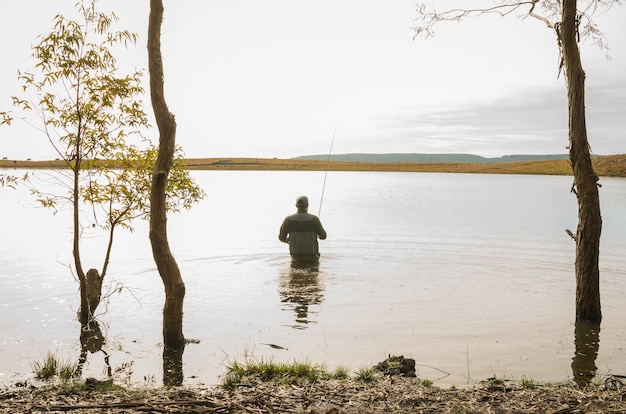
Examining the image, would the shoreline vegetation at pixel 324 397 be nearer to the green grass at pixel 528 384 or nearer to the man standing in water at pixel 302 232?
the green grass at pixel 528 384

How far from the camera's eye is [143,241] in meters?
29.6

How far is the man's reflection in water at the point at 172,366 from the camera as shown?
8742 millimetres

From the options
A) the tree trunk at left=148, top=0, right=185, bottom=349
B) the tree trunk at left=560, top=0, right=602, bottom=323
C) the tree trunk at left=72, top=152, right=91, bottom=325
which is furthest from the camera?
the tree trunk at left=72, top=152, right=91, bottom=325

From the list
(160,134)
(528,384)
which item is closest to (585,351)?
(528,384)

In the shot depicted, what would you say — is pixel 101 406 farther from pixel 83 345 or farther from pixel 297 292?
pixel 297 292

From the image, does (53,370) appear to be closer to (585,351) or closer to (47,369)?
(47,369)

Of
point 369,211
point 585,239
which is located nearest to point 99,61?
point 585,239

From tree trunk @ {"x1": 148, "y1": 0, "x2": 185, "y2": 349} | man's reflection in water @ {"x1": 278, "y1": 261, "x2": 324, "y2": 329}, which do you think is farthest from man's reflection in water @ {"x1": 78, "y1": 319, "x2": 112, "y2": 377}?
man's reflection in water @ {"x1": 278, "y1": 261, "x2": 324, "y2": 329}

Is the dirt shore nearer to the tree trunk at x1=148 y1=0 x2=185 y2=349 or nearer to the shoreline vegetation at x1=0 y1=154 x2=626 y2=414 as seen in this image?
the shoreline vegetation at x1=0 y1=154 x2=626 y2=414

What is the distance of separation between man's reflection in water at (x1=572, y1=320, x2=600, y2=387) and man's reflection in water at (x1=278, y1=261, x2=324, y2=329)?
218 inches

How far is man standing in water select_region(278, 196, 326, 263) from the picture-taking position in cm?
1747

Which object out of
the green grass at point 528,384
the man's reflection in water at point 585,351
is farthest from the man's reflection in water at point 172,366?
the man's reflection in water at point 585,351

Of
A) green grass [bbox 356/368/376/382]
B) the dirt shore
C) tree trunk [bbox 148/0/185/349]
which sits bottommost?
green grass [bbox 356/368/376/382]

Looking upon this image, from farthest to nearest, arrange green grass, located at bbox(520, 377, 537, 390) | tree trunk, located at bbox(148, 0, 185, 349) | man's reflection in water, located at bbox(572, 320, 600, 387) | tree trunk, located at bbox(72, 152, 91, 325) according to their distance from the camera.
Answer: tree trunk, located at bbox(72, 152, 91, 325), tree trunk, located at bbox(148, 0, 185, 349), man's reflection in water, located at bbox(572, 320, 600, 387), green grass, located at bbox(520, 377, 537, 390)
